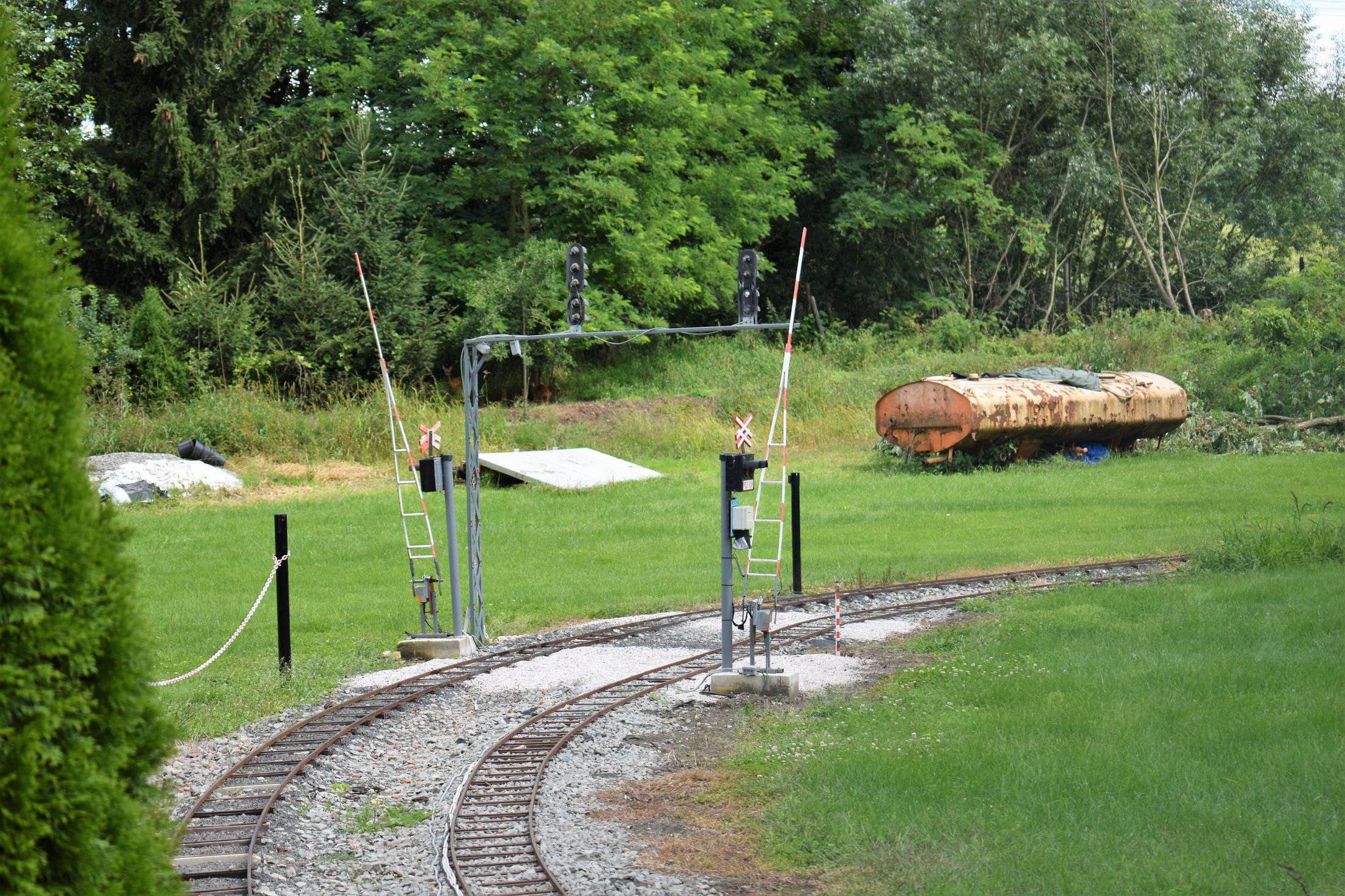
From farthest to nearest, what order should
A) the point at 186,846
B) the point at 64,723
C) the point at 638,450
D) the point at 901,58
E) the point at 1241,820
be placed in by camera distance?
1. the point at 901,58
2. the point at 638,450
3. the point at 186,846
4. the point at 1241,820
5. the point at 64,723

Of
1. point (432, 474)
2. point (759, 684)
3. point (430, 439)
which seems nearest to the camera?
point (759, 684)

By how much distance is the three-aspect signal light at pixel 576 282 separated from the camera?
1577 centimetres

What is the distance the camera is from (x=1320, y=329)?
37.6 meters

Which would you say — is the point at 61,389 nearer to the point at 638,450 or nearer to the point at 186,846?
the point at 186,846

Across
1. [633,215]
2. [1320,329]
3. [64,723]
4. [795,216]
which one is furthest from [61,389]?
[795,216]

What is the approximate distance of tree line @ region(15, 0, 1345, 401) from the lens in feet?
119

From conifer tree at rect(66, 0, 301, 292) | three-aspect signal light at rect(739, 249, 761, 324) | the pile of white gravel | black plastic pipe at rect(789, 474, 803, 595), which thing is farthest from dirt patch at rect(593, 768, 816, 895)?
conifer tree at rect(66, 0, 301, 292)

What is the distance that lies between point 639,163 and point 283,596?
1352 inches

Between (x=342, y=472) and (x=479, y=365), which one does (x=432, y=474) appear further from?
(x=342, y=472)

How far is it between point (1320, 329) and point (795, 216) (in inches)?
1002

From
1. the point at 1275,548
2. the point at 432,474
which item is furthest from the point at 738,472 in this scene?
the point at 1275,548

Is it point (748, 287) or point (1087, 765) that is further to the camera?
point (748, 287)

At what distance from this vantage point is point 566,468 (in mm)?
29484

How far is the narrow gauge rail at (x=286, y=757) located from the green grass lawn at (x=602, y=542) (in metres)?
→ 0.80
